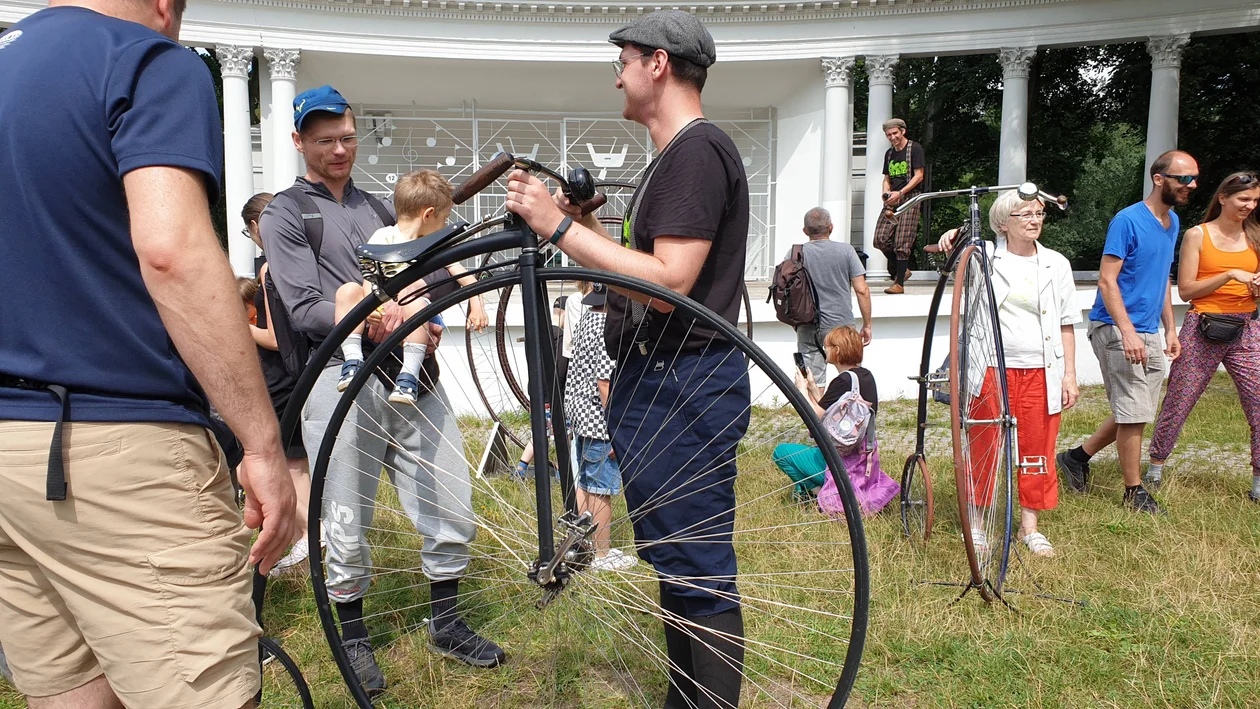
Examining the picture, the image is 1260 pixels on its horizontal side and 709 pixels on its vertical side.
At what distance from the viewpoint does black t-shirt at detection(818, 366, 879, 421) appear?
5.12 metres

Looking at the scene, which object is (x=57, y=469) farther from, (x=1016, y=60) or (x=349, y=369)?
(x=1016, y=60)

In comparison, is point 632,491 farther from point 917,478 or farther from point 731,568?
point 917,478

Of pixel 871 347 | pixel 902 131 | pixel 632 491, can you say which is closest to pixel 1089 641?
pixel 632 491

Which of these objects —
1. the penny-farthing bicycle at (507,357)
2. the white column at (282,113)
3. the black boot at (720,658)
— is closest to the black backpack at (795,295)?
the penny-farthing bicycle at (507,357)

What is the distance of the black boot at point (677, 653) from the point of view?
2549mm

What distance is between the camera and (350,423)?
3197 millimetres

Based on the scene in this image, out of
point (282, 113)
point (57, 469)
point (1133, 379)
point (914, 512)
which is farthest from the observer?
point (282, 113)

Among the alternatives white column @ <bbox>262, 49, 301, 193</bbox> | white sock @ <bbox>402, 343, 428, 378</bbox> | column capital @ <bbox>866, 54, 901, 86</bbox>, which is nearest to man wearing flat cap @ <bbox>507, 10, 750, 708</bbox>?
white sock @ <bbox>402, 343, 428, 378</bbox>

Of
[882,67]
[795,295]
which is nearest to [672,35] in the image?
[795,295]

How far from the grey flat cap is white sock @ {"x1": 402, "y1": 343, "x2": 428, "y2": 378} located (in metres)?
1.24

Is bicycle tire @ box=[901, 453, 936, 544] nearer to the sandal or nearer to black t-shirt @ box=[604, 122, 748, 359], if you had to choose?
the sandal

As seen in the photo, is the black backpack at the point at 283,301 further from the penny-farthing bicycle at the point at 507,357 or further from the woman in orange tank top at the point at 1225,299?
the woman in orange tank top at the point at 1225,299

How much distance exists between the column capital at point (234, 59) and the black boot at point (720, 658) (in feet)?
57.9

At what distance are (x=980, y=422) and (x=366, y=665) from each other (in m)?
2.55
